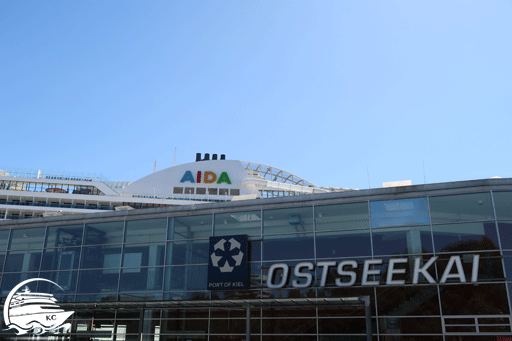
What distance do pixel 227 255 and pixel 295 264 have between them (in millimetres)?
3703

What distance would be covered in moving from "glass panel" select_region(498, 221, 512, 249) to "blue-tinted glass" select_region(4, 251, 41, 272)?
25.4 metres

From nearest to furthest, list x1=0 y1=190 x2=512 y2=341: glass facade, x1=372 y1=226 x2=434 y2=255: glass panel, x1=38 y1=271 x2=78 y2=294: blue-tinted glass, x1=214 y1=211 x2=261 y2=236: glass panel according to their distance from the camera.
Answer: x1=0 y1=190 x2=512 y2=341: glass facade
x1=372 y1=226 x2=434 y2=255: glass panel
x1=214 y1=211 x2=261 y2=236: glass panel
x1=38 y1=271 x2=78 y2=294: blue-tinted glass

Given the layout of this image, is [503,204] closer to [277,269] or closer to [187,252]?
[277,269]

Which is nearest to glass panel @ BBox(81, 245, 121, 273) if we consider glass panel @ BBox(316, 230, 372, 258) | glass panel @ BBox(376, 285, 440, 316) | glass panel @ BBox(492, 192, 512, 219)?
glass panel @ BBox(316, 230, 372, 258)

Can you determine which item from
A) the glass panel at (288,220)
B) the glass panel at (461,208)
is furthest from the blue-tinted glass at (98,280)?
the glass panel at (461,208)

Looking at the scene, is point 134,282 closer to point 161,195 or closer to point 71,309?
point 71,309

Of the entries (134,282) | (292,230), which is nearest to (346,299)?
(292,230)

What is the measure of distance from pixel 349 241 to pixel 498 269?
21.7ft

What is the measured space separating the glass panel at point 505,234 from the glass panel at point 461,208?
56 centimetres

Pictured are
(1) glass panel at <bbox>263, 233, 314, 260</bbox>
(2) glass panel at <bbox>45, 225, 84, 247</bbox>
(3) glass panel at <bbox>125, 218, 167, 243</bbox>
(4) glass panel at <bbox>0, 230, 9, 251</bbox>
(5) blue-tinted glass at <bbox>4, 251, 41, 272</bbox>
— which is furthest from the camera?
(4) glass panel at <bbox>0, 230, 9, 251</bbox>

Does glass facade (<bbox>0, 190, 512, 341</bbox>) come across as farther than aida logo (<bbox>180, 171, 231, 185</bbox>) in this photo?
No

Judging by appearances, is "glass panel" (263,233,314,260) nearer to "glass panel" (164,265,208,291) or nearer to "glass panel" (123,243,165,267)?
"glass panel" (164,265,208,291)

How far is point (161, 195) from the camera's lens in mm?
91938

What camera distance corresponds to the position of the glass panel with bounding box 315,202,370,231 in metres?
24.3
